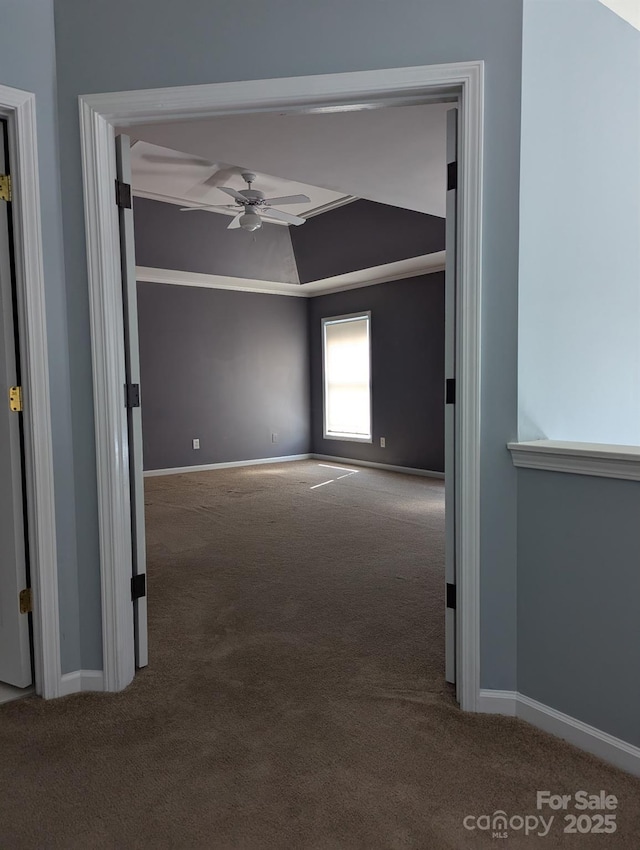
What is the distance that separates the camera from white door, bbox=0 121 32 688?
209cm

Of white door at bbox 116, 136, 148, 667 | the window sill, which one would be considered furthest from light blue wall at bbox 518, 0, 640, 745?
the window sill

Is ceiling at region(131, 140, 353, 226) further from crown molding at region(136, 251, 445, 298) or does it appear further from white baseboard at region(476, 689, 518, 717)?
white baseboard at region(476, 689, 518, 717)

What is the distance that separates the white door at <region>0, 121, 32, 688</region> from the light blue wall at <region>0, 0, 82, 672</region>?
0.14 meters

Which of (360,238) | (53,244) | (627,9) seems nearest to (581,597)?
(53,244)

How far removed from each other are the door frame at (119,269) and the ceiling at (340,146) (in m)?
0.30

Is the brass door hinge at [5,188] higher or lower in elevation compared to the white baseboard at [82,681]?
higher

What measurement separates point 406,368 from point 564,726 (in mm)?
5618

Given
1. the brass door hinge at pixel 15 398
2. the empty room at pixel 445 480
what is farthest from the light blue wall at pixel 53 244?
the brass door hinge at pixel 15 398

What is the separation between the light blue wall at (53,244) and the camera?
6.59 feet

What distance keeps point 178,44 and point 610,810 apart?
2790 millimetres

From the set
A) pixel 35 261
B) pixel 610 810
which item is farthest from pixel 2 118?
pixel 610 810

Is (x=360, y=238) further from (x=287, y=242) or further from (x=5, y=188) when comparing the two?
(x=5, y=188)

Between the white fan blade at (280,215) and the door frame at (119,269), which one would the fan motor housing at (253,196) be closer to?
the white fan blade at (280,215)

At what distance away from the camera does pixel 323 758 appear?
179cm
